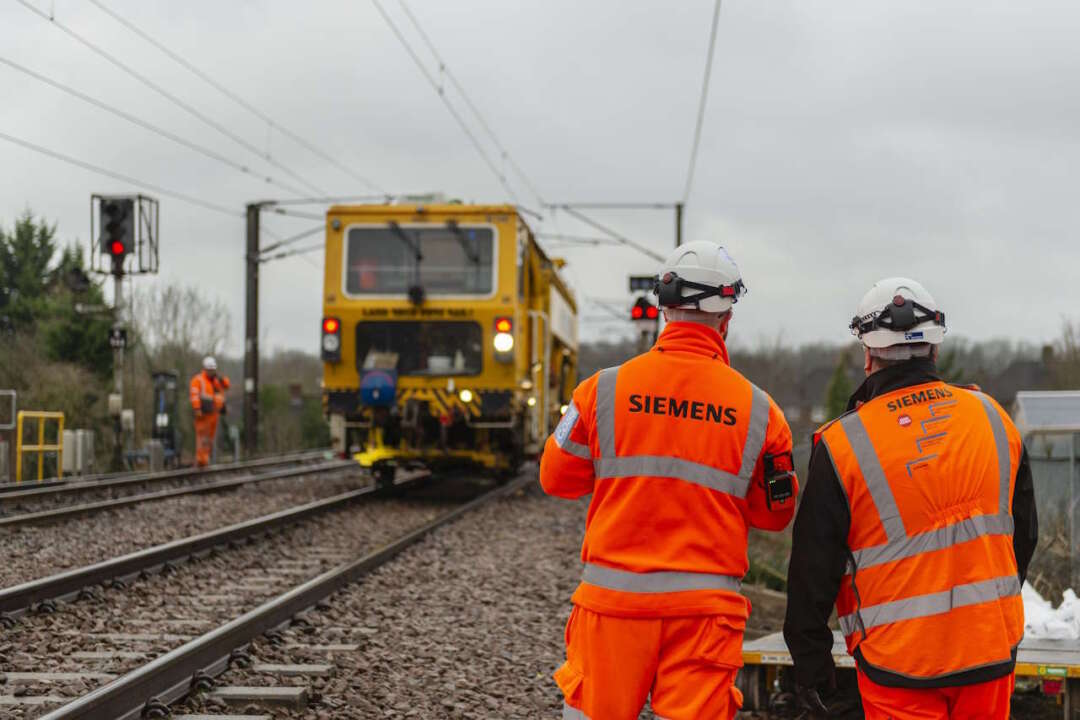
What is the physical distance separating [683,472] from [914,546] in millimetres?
611

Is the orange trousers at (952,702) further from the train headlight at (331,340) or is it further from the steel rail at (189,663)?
the train headlight at (331,340)

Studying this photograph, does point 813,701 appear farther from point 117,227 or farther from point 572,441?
point 117,227

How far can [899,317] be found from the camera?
319 cm

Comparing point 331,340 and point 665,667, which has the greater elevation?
point 331,340

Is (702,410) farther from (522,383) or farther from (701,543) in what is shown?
(522,383)

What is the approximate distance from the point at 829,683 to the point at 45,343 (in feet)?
100

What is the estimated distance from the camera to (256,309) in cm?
2727

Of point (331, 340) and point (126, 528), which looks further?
point (331, 340)

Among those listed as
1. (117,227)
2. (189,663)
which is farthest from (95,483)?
(189,663)

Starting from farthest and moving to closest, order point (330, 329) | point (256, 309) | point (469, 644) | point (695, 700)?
point (256, 309)
point (330, 329)
point (469, 644)
point (695, 700)

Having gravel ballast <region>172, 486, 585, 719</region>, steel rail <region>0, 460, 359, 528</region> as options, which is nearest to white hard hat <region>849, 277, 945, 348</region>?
gravel ballast <region>172, 486, 585, 719</region>

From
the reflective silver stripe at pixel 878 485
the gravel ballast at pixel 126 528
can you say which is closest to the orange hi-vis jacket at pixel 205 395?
the gravel ballast at pixel 126 528

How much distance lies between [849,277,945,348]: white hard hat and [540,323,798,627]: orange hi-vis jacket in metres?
0.38

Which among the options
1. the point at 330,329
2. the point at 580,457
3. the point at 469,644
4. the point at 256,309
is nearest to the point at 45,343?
the point at 256,309
